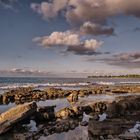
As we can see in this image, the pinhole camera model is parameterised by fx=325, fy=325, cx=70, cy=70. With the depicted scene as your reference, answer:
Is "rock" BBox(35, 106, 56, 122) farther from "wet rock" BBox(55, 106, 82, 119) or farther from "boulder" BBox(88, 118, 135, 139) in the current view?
"boulder" BBox(88, 118, 135, 139)

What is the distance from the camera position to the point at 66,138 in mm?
24453

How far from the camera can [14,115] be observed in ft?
89.6

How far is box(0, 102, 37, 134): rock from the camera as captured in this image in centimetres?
2594

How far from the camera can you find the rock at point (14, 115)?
25.9 meters

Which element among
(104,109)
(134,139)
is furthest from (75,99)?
(134,139)

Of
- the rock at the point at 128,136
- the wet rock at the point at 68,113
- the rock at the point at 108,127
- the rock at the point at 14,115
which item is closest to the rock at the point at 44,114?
the wet rock at the point at 68,113

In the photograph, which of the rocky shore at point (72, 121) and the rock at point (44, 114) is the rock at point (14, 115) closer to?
the rocky shore at point (72, 121)

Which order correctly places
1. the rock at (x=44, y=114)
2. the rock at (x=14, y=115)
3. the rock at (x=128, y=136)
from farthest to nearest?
the rock at (x=44, y=114) < the rock at (x=14, y=115) < the rock at (x=128, y=136)

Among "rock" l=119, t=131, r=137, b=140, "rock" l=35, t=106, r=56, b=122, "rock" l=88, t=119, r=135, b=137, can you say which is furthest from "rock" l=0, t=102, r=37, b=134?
"rock" l=119, t=131, r=137, b=140

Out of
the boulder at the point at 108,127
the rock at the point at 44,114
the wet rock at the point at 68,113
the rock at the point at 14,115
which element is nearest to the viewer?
the boulder at the point at 108,127

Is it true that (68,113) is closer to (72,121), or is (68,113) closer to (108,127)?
(72,121)

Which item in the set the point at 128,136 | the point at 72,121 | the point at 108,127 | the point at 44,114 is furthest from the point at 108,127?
the point at 44,114

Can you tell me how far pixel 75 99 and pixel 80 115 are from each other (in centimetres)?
1650

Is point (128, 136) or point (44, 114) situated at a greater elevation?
point (44, 114)
